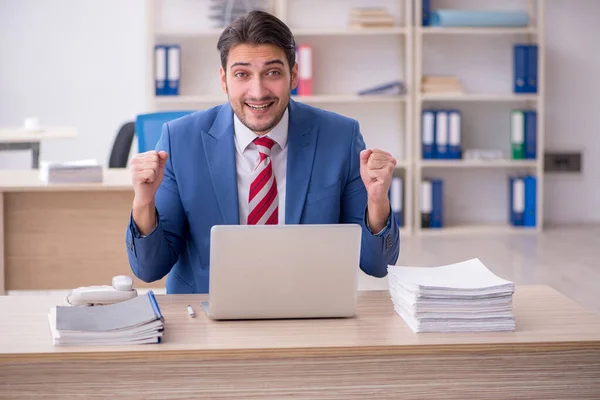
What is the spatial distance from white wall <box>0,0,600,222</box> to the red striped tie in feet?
15.5

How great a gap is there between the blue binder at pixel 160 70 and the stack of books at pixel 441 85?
1.76m

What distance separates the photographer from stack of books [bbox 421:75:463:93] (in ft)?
21.7

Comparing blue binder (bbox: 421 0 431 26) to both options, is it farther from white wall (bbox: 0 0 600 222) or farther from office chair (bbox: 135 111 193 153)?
office chair (bbox: 135 111 193 153)

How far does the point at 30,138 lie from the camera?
19.1 ft

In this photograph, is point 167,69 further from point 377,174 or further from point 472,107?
point 377,174

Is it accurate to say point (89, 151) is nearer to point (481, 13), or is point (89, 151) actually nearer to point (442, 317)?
point (481, 13)

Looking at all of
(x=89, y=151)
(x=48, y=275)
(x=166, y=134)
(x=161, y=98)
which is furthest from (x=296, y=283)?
(x=89, y=151)

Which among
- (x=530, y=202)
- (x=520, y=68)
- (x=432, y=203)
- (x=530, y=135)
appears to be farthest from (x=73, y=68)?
(x=530, y=202)

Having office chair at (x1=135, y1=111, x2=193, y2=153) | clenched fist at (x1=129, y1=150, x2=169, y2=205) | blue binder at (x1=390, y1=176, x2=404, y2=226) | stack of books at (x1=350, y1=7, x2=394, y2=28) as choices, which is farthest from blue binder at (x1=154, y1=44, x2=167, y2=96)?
clenched fist at (x1=129, y1=150, x2=169, y2=205)

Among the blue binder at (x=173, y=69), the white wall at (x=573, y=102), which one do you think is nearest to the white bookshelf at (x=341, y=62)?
the blue binder at (x=173, y=69)

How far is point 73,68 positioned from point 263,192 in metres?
4.91

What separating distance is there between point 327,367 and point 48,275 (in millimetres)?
2352

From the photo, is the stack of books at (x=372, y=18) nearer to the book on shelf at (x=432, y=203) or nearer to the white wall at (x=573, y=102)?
the book on shelf at (x=432, y=203)

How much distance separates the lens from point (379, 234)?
2.20m
